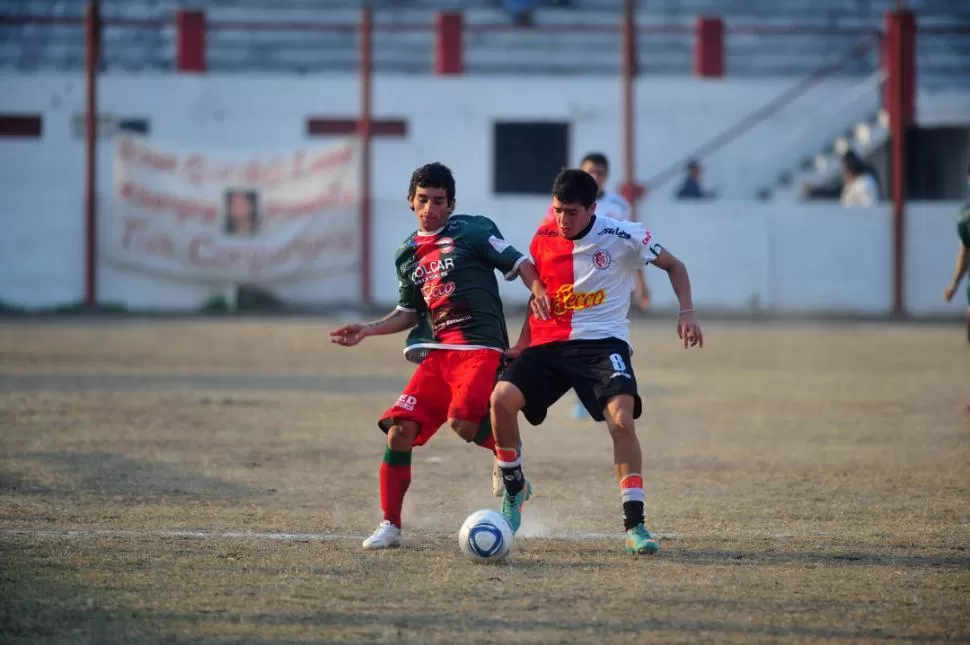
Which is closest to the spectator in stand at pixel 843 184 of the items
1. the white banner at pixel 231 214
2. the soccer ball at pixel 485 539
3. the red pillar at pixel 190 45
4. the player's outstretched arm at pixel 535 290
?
the white banner at pixel 231 214

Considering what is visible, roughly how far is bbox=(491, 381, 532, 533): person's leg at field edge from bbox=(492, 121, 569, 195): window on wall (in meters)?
20.6

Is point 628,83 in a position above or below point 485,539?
above

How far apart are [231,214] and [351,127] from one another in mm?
2674

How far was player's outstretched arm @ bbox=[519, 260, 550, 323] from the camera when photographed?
669cm

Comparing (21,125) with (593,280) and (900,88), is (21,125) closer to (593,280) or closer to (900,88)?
(900,88)

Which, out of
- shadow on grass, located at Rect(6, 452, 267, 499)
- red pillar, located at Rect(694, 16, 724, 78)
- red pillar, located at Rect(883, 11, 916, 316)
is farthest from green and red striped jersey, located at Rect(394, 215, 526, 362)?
red pillar, located at Rect(694, 16, 724, 78)

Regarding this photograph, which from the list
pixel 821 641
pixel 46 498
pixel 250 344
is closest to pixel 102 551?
pixel 46 498

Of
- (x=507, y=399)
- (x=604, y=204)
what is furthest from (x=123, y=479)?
(x=604, y=204)

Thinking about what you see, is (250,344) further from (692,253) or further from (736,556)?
(736,556)

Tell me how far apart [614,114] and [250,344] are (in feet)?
31.3

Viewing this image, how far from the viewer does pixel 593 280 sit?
6.99m

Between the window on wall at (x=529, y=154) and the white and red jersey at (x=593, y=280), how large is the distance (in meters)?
20.3

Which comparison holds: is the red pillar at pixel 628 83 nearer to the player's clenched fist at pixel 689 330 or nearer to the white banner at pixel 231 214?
the white banner at pixel 231 214

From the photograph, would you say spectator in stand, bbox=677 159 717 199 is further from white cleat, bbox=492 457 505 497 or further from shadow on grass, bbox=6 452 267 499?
white cleat, bbox=492 457 505 497
